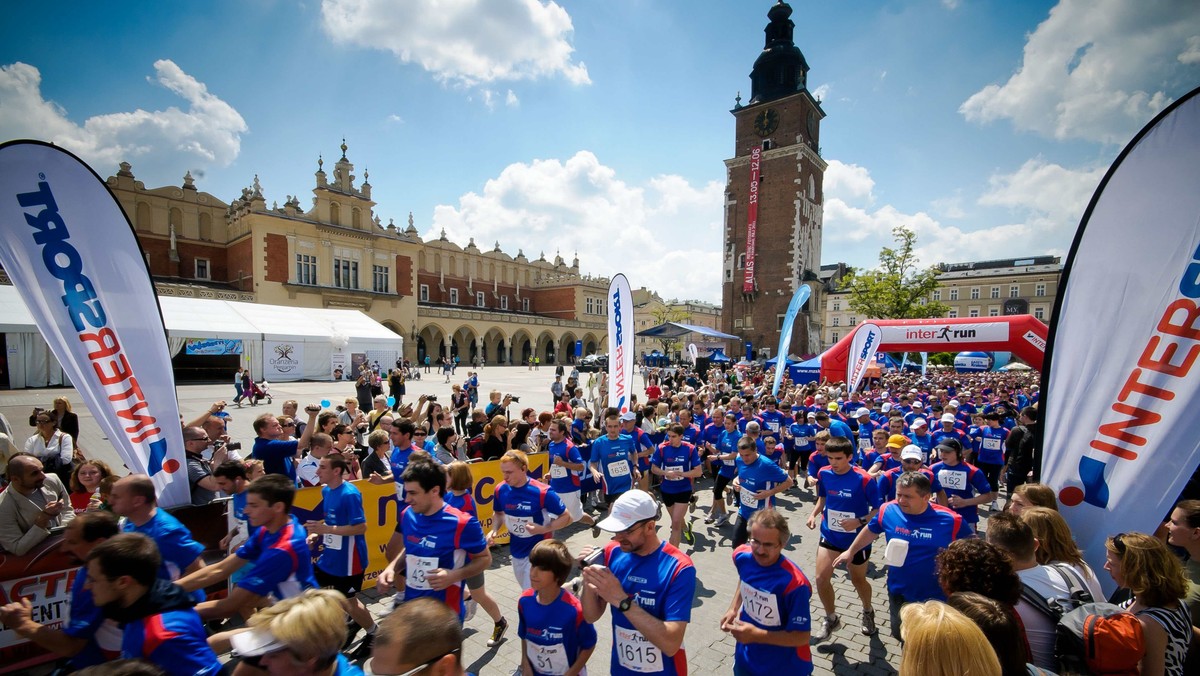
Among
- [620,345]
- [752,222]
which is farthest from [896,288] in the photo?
[620,345]

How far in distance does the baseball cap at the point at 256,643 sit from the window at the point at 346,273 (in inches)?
1751

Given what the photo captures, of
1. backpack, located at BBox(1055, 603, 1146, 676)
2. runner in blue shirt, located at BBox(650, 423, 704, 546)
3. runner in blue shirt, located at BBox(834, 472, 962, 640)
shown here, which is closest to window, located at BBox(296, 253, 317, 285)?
runner in blue shirt, located at BBox(650, 423, 704, 546)

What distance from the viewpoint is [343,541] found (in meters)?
4.34

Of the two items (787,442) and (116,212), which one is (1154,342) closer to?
(787,442)

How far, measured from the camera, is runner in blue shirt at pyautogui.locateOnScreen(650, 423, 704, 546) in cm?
669

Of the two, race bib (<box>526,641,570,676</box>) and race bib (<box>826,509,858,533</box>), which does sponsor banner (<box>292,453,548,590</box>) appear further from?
race bib (<box>826,509,858,533</box>)

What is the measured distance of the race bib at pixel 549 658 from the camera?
9.77 feet

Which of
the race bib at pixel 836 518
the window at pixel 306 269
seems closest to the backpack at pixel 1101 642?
the race bib at pixel 836 518

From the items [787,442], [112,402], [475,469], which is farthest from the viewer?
[787,442]

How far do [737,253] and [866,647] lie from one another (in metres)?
48.2

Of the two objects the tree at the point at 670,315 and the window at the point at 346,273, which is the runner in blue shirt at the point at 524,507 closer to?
the window at the point at 346,273

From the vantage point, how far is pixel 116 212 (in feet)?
14.8

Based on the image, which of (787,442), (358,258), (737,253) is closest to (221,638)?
(787,442)

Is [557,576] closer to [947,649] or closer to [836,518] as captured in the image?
[947,649]
